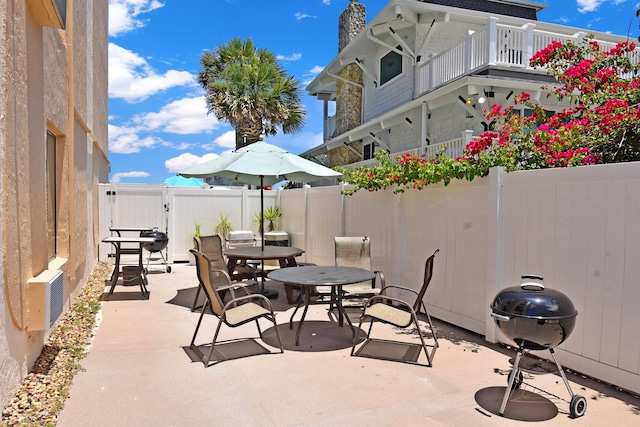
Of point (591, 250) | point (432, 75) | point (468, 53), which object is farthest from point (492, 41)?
point (591, 250)

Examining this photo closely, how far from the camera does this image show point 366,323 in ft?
20.1

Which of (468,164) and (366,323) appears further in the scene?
(366,323)

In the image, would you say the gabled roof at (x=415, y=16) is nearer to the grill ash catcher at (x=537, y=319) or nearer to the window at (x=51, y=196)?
the window at (x=51, y=196)

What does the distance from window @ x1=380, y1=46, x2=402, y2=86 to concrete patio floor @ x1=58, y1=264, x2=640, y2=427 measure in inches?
462

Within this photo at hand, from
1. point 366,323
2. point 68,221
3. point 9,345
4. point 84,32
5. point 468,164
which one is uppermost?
point 84,32

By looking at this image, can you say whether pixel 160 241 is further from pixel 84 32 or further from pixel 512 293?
pixel 512 293

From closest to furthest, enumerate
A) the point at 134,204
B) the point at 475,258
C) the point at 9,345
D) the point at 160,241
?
the point at 9,345 → the point at 475,258 → the point at 160,241 → the point at 134,204

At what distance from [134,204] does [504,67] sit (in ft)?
33.0

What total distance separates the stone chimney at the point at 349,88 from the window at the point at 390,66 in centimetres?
210

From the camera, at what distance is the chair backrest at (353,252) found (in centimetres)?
711

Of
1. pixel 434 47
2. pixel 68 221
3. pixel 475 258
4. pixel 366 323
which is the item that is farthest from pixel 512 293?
pixel 434 47

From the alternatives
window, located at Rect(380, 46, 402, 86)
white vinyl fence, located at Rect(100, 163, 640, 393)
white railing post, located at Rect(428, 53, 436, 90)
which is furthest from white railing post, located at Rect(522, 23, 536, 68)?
white vinyl fence, located at Rect(100, 163, 640, 393)

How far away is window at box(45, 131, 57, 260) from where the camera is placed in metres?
5.39

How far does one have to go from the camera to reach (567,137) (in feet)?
18.2
